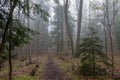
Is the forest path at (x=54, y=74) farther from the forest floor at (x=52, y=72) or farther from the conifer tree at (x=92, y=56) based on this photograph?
the conifer tree at (x=92, y=56)

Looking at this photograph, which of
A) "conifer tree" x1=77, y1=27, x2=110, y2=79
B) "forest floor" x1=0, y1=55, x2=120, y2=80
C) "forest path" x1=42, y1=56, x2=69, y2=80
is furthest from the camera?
"forest floor" x1=0, y1=55, x2=120, y2=80

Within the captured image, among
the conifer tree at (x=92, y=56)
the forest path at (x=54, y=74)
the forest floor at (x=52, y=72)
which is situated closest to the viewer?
the conifer tree at (x=92, y=56)

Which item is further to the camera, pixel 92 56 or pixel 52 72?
pixel 52 72

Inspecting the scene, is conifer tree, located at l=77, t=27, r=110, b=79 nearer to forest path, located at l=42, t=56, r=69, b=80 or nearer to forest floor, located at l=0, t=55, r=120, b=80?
forest floor, located at l=0, t=55, r=120, b=80

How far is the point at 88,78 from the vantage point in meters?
13.1

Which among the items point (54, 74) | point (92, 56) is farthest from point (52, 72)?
point (92, 56)

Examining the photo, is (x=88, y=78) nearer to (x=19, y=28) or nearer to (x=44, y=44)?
(x=19, y=28)

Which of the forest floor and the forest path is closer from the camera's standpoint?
the forest path

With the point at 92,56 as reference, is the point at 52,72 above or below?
below

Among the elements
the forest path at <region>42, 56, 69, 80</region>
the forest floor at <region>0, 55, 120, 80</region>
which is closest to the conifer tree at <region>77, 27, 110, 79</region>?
the forest floor at <region>0, 55, 120, 80</region>

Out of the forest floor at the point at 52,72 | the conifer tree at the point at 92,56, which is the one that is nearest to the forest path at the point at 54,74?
the forest floor at the point at 52,72

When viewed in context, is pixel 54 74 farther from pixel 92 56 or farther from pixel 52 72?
pixel 92 56

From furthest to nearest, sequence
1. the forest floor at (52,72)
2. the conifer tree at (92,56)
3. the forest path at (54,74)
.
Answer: the forest floor at (52,72)
the forest path at (54,74)
the conifer tree at (92,56)

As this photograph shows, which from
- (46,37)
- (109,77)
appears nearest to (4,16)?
(109,77)
